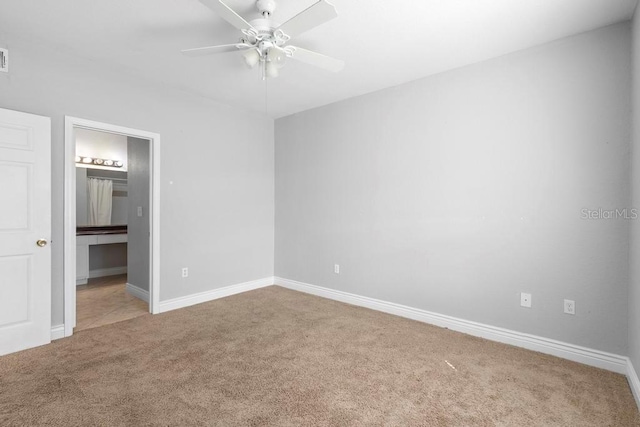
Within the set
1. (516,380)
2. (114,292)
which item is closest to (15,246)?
(114,292)

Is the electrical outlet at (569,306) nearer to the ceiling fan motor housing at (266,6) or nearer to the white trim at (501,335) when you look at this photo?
the white trim at (501,335)

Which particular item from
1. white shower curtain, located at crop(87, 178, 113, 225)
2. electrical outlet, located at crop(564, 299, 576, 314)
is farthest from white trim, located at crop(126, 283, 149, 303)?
electrical outlet, located at crop(564, 299, 576, 314)

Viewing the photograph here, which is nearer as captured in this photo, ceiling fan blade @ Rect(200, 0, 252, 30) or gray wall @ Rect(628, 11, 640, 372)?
ceiling fan blade @ Rect(200, 0, 252, 30)

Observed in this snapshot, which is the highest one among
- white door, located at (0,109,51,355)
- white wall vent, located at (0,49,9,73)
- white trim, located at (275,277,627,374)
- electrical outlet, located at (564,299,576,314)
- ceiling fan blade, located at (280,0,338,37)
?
white wall vent, located at (0,49,9,73)

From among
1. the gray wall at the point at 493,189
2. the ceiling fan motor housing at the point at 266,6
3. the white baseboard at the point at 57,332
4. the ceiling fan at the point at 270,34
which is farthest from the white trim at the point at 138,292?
the ceiling fan motor housing at the point at 266,6

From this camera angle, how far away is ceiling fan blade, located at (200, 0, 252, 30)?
69.1 inches

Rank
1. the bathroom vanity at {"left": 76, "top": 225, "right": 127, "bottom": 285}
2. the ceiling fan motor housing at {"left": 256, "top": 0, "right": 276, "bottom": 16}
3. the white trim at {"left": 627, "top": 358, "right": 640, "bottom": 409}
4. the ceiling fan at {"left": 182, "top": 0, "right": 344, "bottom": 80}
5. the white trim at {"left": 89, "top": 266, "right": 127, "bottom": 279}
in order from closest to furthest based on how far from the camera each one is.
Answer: the ceiling fan at {"left": 182, "top": 0, "right": 344, "bottom": 80} < the white trim at {"left": 627, "top": 358, "right": 640, "bottom": 409} < the ceiling fan motor housing at {"left": 256, "top": 0, "right": 276, "bottom": 16} < the bathroom vanity at {"left": 76, "top": 225, "right": 127, "bottom": 285} < the white trim at {"left": 89, "top": 266, "right": 127, "bottom": 279}

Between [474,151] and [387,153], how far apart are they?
95 cm

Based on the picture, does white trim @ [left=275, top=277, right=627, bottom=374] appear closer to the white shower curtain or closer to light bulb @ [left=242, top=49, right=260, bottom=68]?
light bulb @ [left=242, top=49, right=260, bottom=68]

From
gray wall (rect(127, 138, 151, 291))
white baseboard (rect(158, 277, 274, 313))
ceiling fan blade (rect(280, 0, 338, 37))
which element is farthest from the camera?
gray wall (rect(127, 138, 151, 291))

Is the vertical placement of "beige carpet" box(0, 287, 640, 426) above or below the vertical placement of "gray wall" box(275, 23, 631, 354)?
below

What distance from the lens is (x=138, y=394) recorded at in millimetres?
2006

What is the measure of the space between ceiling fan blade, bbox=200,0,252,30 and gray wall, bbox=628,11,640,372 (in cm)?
256

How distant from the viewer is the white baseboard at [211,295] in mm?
3686
